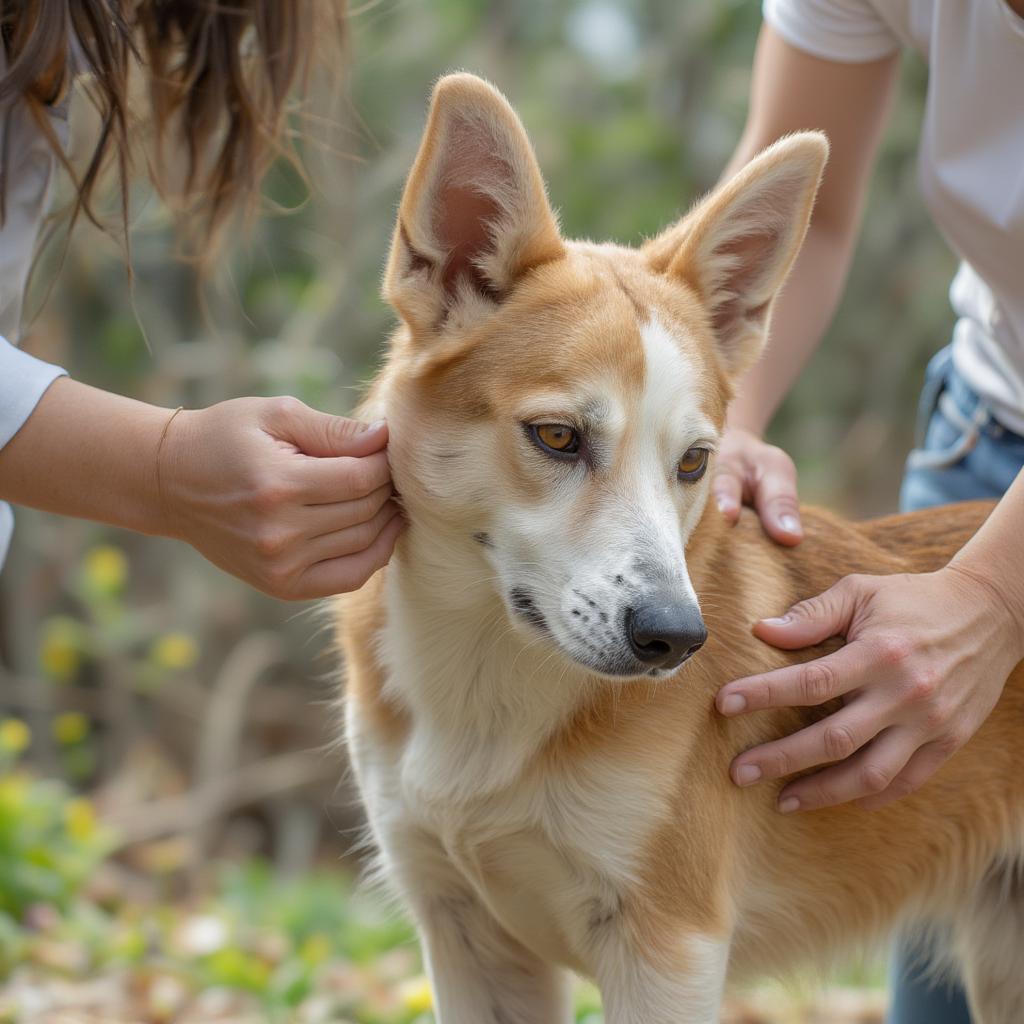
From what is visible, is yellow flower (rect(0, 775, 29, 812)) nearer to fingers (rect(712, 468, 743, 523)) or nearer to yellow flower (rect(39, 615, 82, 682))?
yellow flower (rect(39, 615, 82, 682))

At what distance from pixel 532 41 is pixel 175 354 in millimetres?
4534

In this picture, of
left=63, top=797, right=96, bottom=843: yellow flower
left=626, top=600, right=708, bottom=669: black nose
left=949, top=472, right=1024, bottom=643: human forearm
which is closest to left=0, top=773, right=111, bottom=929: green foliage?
left=63, top=797, right=96, bottom=843: yellow flower

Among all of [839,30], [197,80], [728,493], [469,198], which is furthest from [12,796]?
[839,30]

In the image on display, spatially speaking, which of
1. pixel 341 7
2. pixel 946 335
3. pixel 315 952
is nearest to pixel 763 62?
pixel 341 7

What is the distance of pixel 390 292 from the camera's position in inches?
94.8

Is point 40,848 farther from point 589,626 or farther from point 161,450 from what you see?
point 589,626

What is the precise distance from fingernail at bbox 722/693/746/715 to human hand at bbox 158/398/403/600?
69cm

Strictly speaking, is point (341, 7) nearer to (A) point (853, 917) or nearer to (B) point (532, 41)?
(A) point (853, 917)

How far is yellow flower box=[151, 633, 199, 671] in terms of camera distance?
237 inches

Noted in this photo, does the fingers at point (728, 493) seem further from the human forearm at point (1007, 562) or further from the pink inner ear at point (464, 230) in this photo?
the pink inner ear at point (464, 230)

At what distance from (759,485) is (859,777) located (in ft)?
2.35

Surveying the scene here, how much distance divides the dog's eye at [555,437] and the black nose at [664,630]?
328mm

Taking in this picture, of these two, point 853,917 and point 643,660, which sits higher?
point 643,660

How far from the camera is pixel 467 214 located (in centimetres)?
241
